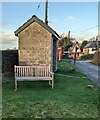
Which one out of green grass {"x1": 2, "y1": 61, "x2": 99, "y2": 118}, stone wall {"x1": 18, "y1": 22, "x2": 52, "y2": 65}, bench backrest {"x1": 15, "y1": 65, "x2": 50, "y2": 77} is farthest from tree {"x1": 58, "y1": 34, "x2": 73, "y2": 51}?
green grass {"x1": 2, "y1": 61, "x2": 99, "y2": 118}

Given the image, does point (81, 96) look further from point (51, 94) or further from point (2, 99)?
point (2, 99)

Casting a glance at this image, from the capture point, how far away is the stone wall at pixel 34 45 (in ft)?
53.4

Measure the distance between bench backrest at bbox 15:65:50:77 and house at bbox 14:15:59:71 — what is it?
4.09 ft

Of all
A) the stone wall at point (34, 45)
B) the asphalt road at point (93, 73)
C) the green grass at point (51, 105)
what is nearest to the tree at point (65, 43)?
the asphalt road at point (93, 73)

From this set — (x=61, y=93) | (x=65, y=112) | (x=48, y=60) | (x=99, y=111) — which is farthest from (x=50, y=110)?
(x=48, y=60)

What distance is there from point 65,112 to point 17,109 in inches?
58.6

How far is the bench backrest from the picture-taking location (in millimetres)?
14238

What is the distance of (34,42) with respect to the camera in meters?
16.4

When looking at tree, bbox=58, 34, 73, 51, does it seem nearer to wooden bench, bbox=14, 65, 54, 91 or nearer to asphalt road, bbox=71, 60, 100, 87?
asphalt road, bbox=71, 60, 100, 87

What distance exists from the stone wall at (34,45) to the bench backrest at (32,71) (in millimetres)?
1248

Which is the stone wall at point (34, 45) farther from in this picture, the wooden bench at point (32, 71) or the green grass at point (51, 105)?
the green grass at point (51, 105)

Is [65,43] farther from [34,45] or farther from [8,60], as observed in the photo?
[34,45]

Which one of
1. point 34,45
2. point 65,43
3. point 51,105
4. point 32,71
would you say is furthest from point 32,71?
point 65,43

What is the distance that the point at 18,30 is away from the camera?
637 inches
